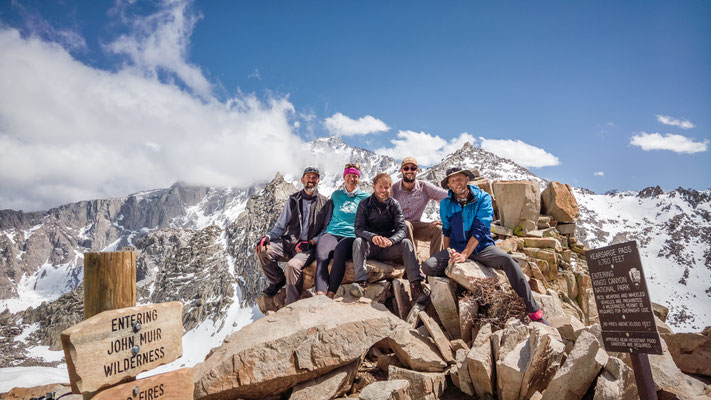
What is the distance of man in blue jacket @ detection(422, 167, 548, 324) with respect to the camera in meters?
7.13

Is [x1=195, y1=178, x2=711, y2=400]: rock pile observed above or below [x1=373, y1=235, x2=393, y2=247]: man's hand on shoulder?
below

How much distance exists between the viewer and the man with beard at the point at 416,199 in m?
8.92

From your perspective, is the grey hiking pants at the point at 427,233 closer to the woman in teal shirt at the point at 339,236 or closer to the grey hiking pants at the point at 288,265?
the woman in teal shirt at the point at 339,236

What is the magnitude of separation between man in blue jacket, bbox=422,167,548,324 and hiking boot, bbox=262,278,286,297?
13.9ft

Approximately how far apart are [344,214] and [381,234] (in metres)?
1.19

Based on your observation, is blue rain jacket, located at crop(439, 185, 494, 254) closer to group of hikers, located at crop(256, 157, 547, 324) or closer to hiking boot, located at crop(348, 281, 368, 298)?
group of hikers, located at crop(256, 157, 547, 324)

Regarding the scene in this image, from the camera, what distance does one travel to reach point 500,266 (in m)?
6.97

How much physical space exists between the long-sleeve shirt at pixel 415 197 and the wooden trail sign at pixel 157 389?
20.8ft

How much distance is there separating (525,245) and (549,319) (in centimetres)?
623

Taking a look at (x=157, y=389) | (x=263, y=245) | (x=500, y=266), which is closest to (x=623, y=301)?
(x=500, y=266)

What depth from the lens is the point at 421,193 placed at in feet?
30.2

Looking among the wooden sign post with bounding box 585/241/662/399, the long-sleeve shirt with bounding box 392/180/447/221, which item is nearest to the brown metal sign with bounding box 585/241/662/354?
the wooden sign post with bounding box 585/241/662/399

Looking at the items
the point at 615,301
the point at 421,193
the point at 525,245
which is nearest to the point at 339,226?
the point at 421,193

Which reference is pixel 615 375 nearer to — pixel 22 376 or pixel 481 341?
pixel 481 341
